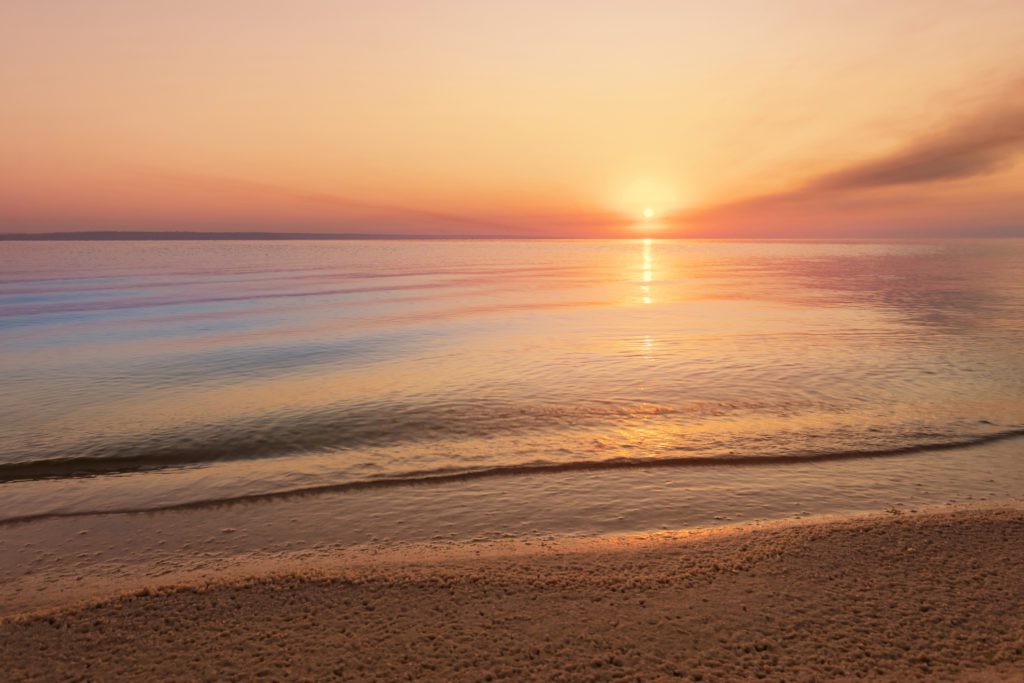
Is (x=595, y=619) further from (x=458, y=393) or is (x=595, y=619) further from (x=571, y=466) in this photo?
(x=458, y=393)

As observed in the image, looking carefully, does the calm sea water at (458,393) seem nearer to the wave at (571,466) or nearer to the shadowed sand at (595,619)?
the wave at (571,466)

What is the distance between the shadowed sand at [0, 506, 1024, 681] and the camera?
5797 millimetres

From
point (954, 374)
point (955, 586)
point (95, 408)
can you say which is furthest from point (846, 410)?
point (95, 408)

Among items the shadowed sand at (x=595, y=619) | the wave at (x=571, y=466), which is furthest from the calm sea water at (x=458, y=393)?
the shadowed sand at (x=595, y=619)

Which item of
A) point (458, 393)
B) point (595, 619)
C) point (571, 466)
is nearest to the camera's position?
point (595, 619)

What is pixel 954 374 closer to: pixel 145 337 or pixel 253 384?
pixel 253 384

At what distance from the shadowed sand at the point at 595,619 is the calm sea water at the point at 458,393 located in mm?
4092

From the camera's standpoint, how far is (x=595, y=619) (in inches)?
259

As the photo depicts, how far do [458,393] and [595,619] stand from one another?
40.5 feet

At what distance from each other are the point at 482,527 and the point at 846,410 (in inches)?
465

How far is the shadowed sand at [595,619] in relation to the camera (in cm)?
580

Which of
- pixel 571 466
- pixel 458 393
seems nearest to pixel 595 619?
pixel 571 466

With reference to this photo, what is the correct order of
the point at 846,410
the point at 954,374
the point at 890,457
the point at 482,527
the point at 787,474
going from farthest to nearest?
the point at 954,374 < the point at 846,410 < the point at 890,457 < the point at 787,474 < the point at 482,527

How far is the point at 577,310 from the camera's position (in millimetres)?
42125
